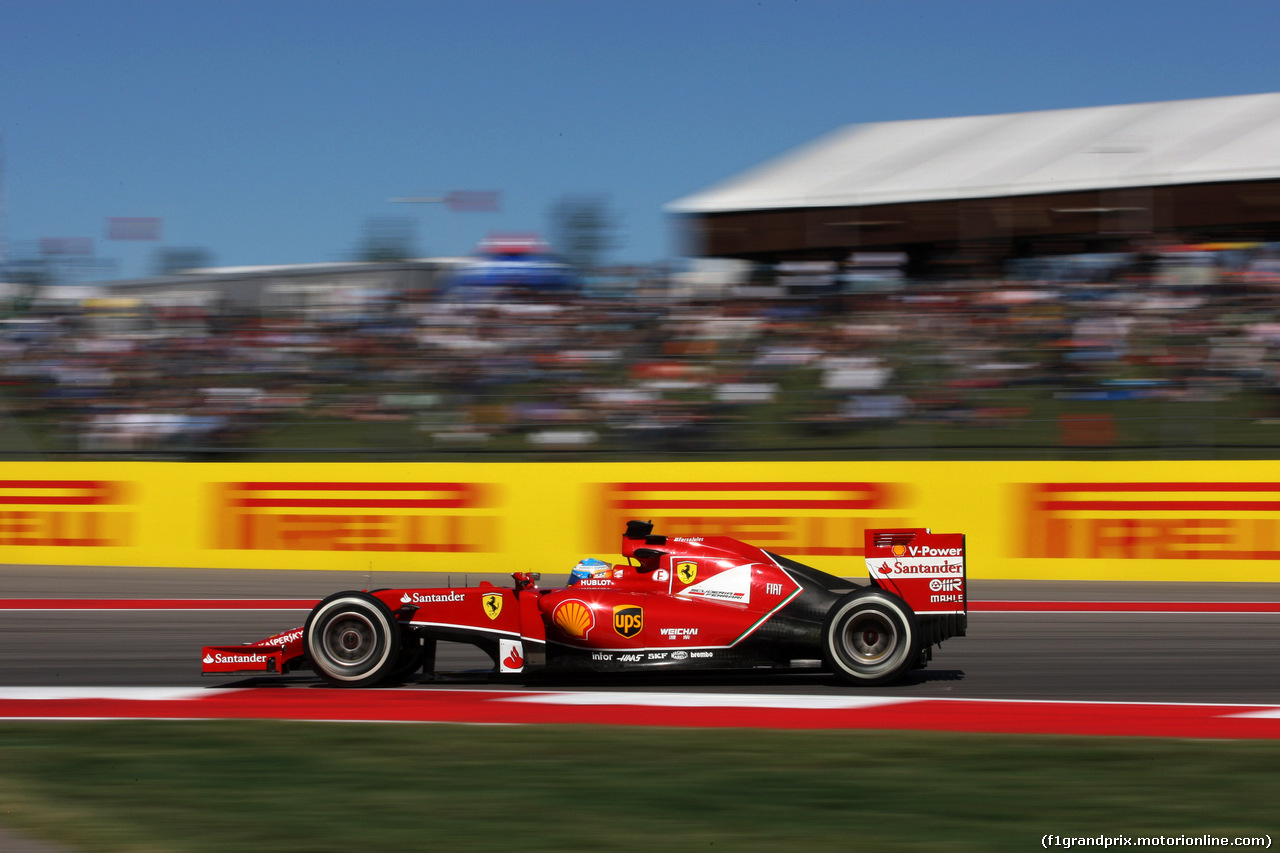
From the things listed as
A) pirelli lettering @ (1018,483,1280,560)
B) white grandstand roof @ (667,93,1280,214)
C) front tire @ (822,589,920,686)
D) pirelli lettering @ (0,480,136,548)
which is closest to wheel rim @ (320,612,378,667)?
front tire @ (822,589,920,686)

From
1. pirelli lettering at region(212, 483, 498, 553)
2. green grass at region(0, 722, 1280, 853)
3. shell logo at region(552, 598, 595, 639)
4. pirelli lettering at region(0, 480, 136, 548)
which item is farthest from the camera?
pirelli lettering at region(0, 480, 136, 548)

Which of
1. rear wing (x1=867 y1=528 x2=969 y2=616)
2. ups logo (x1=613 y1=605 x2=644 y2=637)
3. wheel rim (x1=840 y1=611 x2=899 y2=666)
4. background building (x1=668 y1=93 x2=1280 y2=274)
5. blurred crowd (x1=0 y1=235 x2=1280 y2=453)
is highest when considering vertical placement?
background building (x1=668 y1=93 x2=1280 y2=274)

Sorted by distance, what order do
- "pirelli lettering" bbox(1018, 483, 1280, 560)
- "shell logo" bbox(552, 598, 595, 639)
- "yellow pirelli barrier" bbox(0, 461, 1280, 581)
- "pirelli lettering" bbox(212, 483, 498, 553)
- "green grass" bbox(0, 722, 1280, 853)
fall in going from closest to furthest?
"green grass" bbox(0, 722, 1280, 853) → "shell logo" bbox(552, 598, 595, 639) → "pirelli lettering" bbox(1018, 483, 1280, 560) → "yellow pirelli barrier" bbox(0, 461, 1280, 581) → "pirelli lettering" bbox(212, 483, 498, 553)

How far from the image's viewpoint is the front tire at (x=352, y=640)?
725 cm

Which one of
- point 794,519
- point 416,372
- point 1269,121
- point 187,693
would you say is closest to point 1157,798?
point 187,693

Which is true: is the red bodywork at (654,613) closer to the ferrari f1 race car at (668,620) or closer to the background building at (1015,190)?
the ferrari f1 race car at (668,620)

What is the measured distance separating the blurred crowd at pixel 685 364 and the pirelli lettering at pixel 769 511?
47 centimetres

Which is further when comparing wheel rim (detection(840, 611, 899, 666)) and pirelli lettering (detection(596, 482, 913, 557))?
pirelli lettering (detection(596, 482, 913, 557))

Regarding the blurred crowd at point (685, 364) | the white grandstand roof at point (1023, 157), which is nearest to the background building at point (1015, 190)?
the white grandstand roof at point (1023, 157)

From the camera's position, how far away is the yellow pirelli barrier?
12086 mm

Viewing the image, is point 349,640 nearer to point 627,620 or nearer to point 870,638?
point 627,620

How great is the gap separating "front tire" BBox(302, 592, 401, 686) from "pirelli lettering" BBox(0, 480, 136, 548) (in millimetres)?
7456

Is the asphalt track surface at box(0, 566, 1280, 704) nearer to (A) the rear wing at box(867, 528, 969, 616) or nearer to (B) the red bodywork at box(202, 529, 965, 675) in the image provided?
(B) the red bodywork at box(202, 529, 965, 675)

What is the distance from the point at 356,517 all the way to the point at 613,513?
257 centimetres
